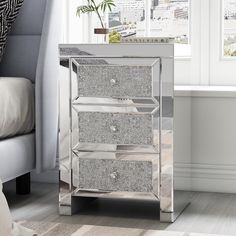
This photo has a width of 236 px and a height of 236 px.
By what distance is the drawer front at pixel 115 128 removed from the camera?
2.90m

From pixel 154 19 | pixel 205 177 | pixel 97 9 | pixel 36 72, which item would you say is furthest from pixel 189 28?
pixel 36 72

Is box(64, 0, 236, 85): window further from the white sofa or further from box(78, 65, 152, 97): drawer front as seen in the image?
box(78, 65, 152, 97): drawer front

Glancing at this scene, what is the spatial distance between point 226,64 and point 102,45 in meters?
0.97

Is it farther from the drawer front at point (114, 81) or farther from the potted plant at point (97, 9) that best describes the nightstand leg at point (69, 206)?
the potted plant at point (97, 9)

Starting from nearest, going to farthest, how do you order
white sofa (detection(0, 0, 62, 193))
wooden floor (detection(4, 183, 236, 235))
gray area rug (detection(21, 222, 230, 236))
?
gray area rug (detection(21, 222, 230, 236)) < wooden floor (detection(4, 183, 236, 235)) < white sofa (detection(0, 0, 62, 193))

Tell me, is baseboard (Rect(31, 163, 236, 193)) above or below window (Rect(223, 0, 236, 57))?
below

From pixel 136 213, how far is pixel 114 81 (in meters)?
0.61

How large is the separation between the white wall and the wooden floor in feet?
0.30

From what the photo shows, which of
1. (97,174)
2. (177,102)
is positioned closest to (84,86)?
(97,174)

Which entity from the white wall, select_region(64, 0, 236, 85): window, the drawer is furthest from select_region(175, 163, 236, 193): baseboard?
the drawer

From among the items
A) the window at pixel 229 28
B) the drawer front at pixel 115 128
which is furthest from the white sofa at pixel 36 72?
the window at pixel 229 28

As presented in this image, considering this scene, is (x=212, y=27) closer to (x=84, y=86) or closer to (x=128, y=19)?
(x=128, y=19)

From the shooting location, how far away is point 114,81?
290cm

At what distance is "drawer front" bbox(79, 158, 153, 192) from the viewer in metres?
2.92
